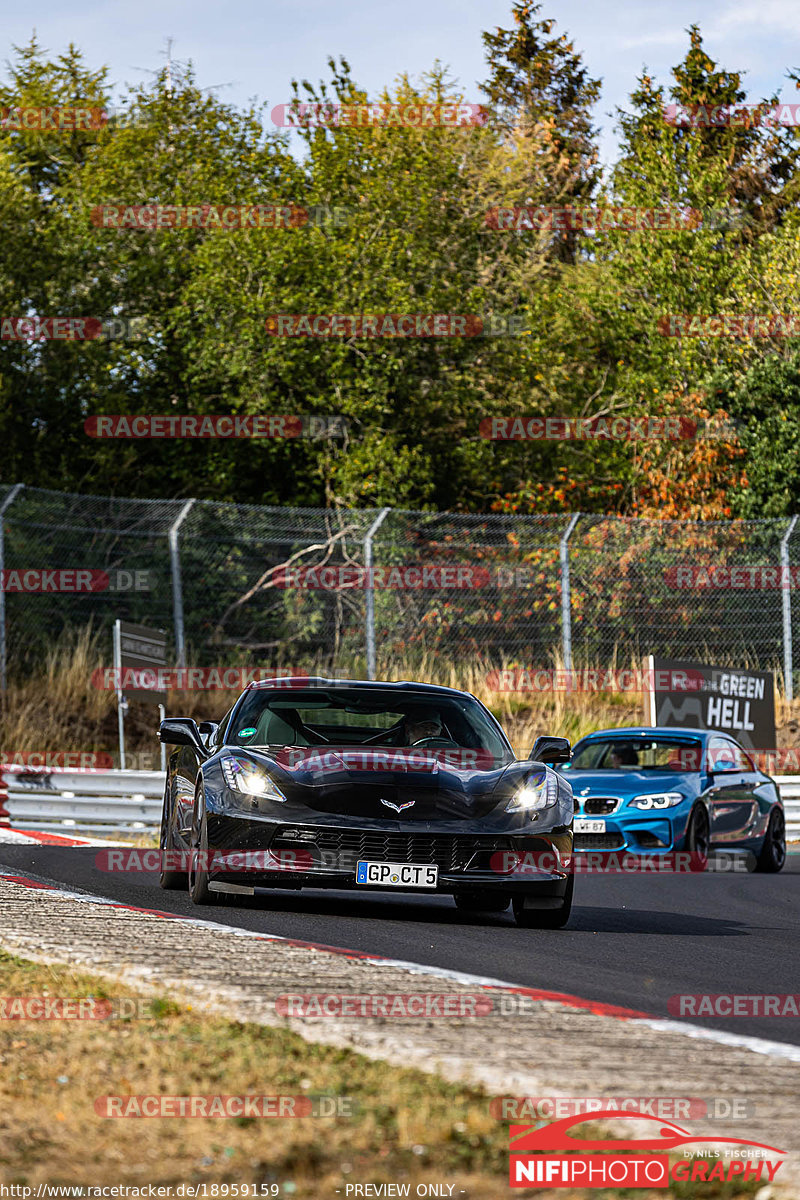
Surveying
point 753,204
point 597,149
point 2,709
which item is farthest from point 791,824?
point 597,149

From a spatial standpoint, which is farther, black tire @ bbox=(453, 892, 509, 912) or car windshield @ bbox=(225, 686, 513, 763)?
car windshield @ bbox=(225, 686, 513, 763)

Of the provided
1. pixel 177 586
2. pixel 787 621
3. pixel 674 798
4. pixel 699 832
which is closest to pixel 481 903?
pixel 674 798

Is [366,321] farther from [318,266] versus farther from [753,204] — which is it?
[753,204]

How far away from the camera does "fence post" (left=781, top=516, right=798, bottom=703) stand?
2539 centimetres

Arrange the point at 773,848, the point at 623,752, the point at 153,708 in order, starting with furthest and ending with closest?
the point at 153,708 → the point at 623,752 → the point at 773,848

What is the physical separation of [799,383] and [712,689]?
12.7 m

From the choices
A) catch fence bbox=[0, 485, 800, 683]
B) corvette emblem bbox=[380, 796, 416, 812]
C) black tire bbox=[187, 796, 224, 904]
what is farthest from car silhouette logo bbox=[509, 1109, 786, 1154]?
catch fence bbox=[0, 485, 800, 683]

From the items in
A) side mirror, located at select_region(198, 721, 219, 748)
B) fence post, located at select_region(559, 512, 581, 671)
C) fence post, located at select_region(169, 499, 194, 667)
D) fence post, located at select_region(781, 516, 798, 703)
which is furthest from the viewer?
fence post, located at select_region(781, 516, 798, 703)

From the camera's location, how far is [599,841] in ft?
51.9

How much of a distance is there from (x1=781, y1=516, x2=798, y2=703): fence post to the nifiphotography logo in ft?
71.5

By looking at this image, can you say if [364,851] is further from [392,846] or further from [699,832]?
[699,832]

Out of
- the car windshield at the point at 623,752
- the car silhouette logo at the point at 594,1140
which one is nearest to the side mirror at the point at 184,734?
the car silhouette logo at the point at 594,1140

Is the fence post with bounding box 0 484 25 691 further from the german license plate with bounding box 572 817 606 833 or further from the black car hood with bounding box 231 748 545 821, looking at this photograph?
the black car hood with bounding box 231 748 545 821

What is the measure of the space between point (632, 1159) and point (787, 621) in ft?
72.6
